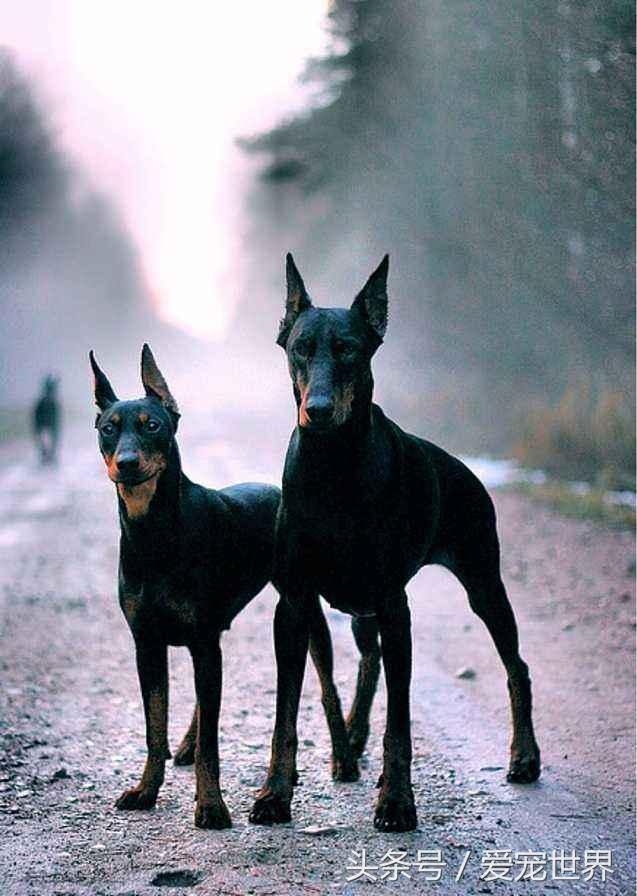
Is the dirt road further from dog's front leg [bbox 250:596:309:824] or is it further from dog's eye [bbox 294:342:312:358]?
dog's eye [bbox 294:342:312:358]

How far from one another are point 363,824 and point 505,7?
1242 cm

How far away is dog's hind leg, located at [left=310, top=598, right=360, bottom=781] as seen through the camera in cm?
461

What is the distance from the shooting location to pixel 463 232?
59.0 feet

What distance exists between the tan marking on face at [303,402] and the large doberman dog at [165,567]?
0.46 m

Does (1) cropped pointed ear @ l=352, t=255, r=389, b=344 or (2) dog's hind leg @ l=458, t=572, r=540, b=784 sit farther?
(2) dog's hind leg @ l=458, t=572, r=540, b=784

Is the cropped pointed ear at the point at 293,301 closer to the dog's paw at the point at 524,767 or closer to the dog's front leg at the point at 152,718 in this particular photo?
the dog's front leg at the point at 152,718

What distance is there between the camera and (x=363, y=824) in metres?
4.21

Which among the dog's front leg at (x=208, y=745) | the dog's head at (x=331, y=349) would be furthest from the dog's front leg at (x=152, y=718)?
the dog's head at (x=331, y=349)

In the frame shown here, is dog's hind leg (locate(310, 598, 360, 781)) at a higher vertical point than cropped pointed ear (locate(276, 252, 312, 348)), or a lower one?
lower

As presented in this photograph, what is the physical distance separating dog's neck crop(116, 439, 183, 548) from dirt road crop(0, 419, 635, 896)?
3.42ft

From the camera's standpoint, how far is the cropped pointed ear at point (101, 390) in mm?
3910

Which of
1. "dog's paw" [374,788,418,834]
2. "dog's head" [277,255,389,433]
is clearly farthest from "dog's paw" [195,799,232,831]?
"dog's head" [277,255,389,433]

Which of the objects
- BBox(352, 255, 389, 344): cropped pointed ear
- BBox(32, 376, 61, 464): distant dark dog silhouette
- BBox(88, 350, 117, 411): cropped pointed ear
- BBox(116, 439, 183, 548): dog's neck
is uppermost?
BBox(32, 376, 61, 464): distant dark dog silhouette

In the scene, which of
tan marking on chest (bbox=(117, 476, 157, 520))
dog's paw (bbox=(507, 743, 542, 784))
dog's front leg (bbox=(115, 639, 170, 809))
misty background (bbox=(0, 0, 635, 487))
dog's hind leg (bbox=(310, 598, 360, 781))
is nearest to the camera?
tan marking on chest (bbox=(117, 476, 157, 520))
